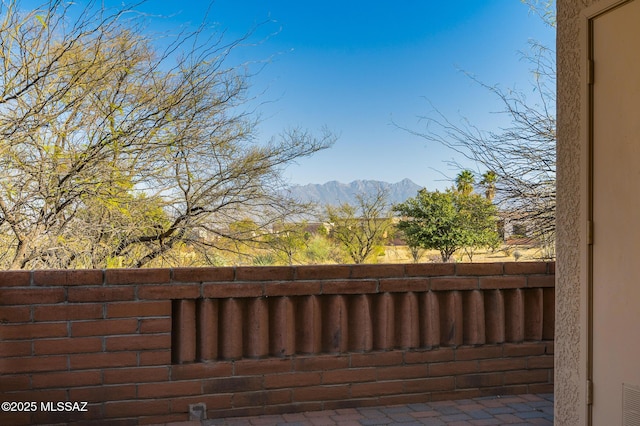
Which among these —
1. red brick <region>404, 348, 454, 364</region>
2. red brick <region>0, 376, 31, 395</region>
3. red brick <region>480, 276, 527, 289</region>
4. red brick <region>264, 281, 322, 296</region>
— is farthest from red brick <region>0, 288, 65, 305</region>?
red brick <region>480, 276, 527, 289</region>

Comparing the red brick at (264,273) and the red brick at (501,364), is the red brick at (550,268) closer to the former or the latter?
the red brick at (501,364)

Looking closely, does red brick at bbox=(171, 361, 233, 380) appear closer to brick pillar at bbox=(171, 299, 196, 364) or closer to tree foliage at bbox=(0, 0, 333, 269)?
brick pillar at bbox=(171, 299, 196, 364)

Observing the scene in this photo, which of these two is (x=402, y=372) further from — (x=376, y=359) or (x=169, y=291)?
(x=169, y=291)

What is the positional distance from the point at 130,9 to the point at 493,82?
5099mm

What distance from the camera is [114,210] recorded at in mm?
7969

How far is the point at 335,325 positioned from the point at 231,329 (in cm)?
64

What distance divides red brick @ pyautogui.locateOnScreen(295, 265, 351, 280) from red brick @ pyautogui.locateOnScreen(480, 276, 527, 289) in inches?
36.8

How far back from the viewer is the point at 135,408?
314 cm

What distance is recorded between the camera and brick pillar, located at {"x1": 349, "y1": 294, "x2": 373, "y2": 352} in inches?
139

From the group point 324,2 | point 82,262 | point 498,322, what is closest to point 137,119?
point 82,262

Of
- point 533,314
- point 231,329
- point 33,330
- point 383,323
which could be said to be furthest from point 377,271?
point 33,330

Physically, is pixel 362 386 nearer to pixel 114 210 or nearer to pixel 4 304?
pixel 4 304

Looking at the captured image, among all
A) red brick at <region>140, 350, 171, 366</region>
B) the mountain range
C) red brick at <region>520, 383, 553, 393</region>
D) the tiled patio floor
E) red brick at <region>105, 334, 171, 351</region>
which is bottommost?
the tiled patio floor

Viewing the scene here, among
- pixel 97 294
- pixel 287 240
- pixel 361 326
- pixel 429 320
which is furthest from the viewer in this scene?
pixel 287 240
